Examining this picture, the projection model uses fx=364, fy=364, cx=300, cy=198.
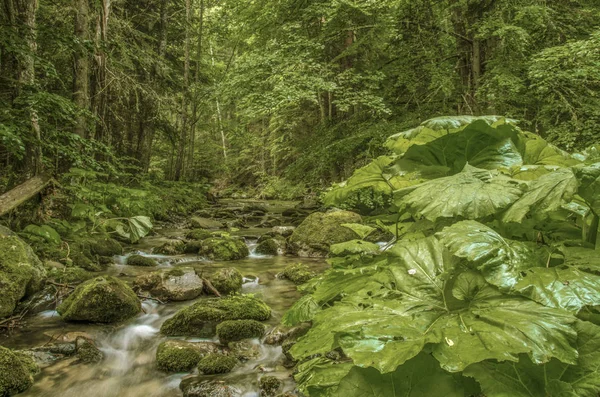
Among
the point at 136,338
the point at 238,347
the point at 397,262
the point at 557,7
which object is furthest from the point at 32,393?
the point at 557,7

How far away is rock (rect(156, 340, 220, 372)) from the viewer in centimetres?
371

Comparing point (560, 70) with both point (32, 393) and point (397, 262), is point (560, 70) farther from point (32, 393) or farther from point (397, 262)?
point (32, 393)

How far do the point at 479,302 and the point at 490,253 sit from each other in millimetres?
135

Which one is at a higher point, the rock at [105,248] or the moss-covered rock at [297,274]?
the rock at [105,248]

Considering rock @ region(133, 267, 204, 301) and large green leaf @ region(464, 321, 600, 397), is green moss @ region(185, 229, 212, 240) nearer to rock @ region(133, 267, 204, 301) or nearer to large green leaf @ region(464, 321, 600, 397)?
rock @ region(133, 267, 204, 301)

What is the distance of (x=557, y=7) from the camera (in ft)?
21.4

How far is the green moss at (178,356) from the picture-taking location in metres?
3.70

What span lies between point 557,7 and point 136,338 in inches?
339

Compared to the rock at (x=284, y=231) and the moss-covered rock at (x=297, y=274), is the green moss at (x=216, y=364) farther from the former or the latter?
the rock at (x=284, y=231)

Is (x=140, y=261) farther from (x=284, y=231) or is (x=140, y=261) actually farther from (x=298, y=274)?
(x=284, y=231)

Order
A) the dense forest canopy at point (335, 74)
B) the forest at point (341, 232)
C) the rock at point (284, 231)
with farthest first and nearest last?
the rock at point (284, 231) → the dense forest canopy at point (335, 74) → the forest at point (341, 232)

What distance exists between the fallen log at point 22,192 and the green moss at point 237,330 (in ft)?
10.6

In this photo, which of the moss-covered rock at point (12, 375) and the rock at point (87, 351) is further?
the rock at point (87, 351)

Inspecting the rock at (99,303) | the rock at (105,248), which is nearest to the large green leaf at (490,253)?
the rock at (99,303)
